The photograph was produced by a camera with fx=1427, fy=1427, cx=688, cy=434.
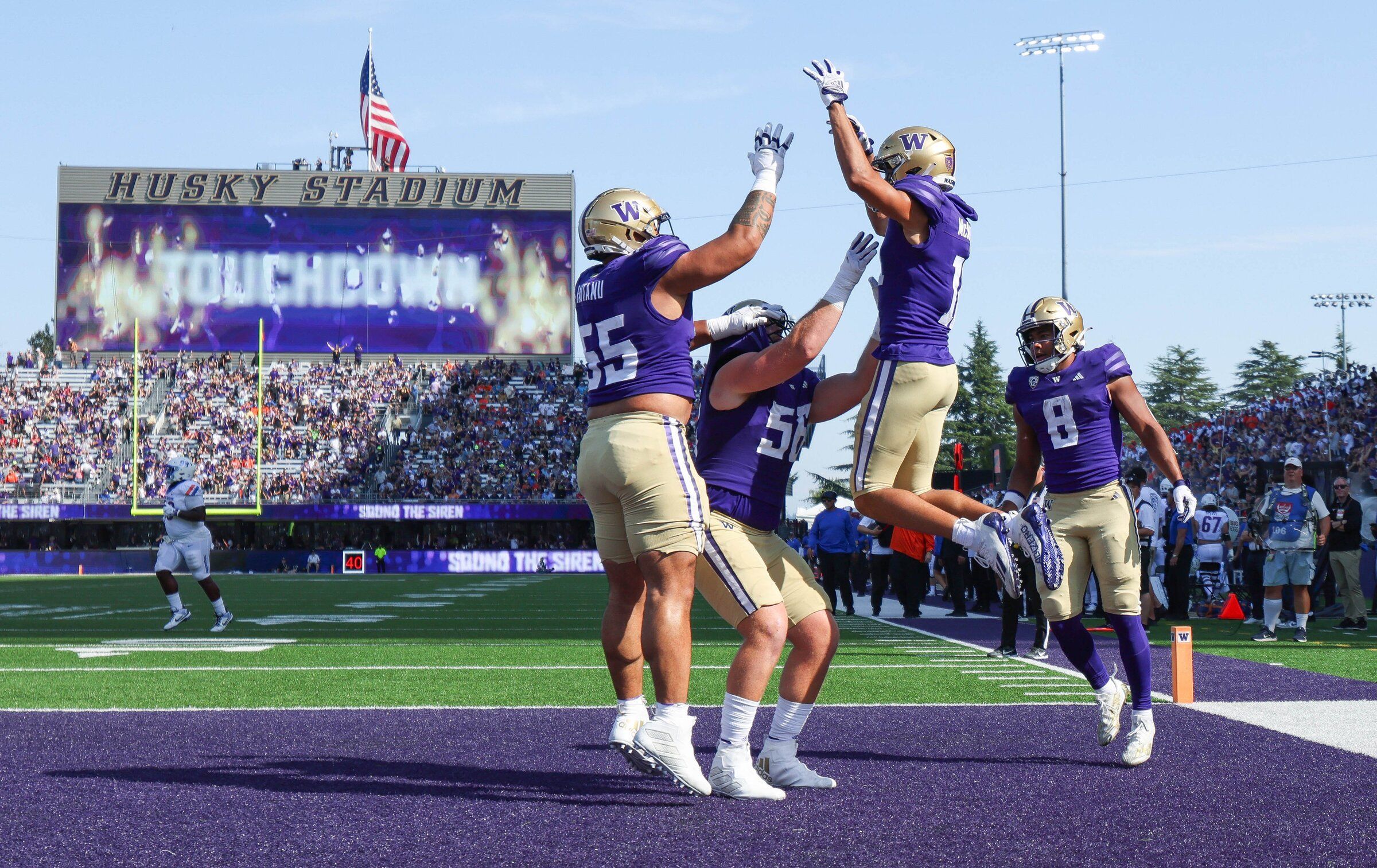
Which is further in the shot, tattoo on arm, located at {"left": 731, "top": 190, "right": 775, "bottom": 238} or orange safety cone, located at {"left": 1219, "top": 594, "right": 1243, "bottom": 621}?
orange safety cone, located at {"left": 1219, "top": 594, "right": 1243, "bottom": 621}

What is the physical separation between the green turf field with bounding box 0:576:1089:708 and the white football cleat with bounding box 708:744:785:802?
2.70 m

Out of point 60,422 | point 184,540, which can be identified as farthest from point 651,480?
point 60,422

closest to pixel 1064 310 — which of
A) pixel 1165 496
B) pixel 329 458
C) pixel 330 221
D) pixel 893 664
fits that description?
pixel 893 664

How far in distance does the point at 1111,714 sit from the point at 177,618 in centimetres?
1036

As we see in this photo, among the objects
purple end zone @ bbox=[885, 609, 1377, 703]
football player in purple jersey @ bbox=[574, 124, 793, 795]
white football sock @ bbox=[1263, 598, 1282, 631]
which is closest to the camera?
football player in purple jersey @ bbox=[574, 124, 793, 795]

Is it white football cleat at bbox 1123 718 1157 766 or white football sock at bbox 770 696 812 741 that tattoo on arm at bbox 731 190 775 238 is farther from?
white football cleat at bbox 1123 718 1157 766

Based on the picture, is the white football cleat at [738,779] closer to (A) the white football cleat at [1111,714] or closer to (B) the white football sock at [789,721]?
(B) the white football sock at [789,721]

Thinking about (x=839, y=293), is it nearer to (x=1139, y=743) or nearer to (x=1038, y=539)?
(x=1038, y=539)

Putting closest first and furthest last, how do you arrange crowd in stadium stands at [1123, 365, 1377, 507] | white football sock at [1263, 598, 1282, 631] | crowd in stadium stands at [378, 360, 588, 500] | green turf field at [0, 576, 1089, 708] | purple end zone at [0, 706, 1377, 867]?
purple end zone at [0, 706, 1377, 867]
green turf field at [0, 576, 1089, 708]
white football sock at [1263, 598, 1282, 631]
crowd in stadium stands at [1123, 365, 1377, 507]
crowd in stadium stands at [378, 360, 588, 500]

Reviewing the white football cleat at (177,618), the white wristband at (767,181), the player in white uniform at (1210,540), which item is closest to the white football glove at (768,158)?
the white wristband at (767,181)

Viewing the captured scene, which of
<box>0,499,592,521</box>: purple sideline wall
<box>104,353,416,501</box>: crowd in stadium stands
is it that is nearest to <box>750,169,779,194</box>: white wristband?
<box>0,499,592,521</box>: purple sideline wall

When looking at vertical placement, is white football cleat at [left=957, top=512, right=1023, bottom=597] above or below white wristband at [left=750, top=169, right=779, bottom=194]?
below

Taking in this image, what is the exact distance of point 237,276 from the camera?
48.7m

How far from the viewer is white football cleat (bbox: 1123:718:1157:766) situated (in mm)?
5211
